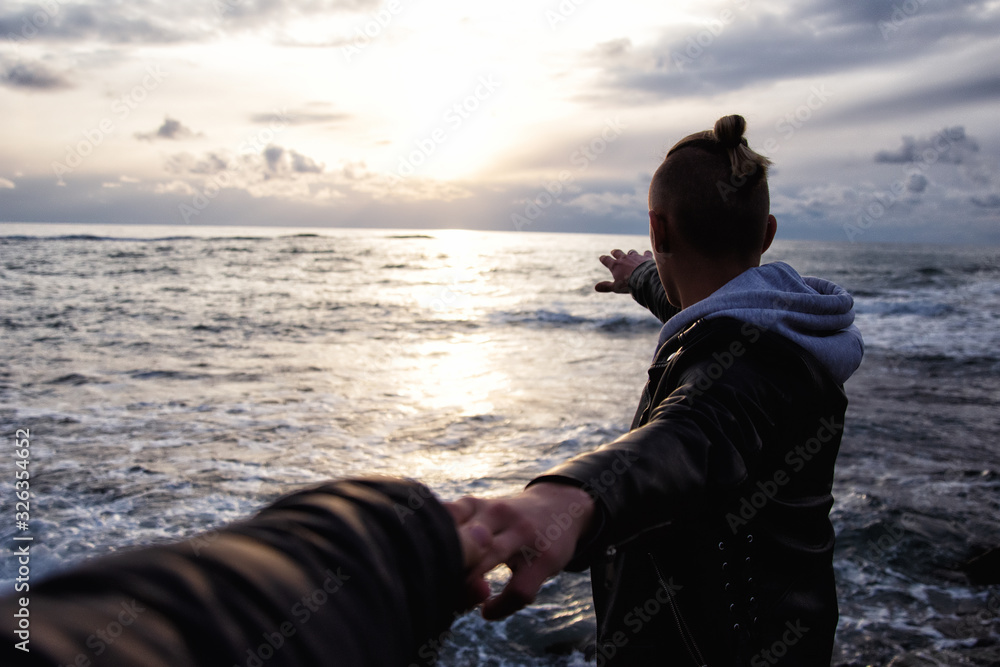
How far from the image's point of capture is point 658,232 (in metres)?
2.06

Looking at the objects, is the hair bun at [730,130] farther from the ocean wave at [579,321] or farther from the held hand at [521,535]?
the ocean wave at [579,321]

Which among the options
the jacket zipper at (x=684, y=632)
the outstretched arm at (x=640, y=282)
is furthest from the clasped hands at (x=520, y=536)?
the outstretched arm at (x=640, y=282)

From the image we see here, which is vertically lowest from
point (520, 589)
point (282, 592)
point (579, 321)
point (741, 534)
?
point (579, 321)

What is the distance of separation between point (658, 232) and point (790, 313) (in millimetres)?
511

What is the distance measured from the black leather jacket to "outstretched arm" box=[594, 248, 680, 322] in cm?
124

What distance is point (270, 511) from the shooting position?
2.07 feet

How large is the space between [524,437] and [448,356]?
6.80 metres

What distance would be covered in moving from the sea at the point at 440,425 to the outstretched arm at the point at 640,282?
2.58 meters

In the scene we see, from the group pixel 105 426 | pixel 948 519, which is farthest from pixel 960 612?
pixel 105 426

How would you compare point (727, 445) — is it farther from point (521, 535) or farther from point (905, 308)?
point (905, 308)

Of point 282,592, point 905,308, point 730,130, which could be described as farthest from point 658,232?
point 905,308

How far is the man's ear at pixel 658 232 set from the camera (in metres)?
2.04

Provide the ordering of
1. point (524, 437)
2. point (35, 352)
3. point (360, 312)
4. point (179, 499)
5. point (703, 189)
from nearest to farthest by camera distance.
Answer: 1. point (703, 189)
2. point (179, 499)
3. point (524, 437)
4. point (35, 352)
5. point (360, 312)

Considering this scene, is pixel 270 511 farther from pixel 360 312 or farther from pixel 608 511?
pixel 360 312
